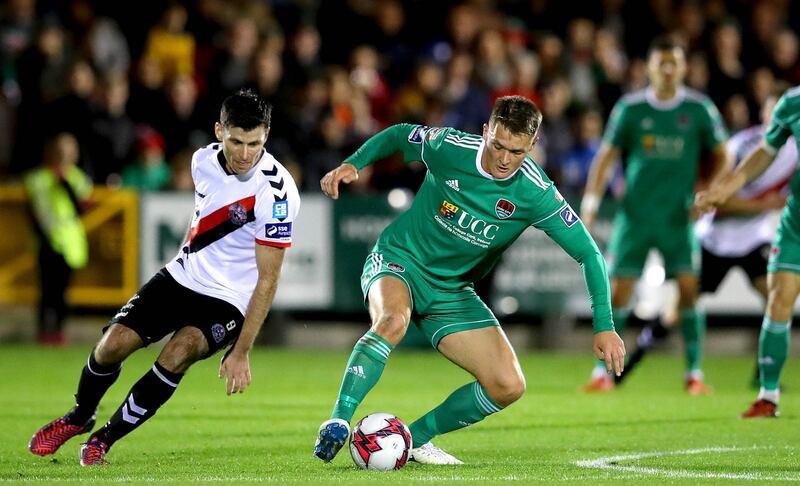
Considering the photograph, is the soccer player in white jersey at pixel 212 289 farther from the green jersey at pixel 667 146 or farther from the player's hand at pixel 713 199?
the green jersey at pixel 667 146

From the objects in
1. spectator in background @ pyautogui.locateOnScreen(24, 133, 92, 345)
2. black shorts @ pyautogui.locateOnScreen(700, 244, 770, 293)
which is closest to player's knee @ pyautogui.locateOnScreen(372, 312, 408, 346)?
black shorts @ pyautogui.locateOnScreen(700, 244, 770, 293)

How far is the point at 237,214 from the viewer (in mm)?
7164

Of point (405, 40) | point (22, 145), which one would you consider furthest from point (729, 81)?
point (22, 145)

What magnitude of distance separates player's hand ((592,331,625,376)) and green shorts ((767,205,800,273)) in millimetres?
2802

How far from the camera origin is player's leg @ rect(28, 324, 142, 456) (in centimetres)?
703

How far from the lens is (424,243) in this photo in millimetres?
7328

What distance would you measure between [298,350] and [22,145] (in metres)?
3.67

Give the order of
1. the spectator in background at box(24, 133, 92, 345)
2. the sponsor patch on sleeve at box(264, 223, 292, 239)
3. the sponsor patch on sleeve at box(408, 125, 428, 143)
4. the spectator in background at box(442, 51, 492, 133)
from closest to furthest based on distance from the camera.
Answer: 1. the sponsor patch on sleeve at box(264, 223, 292, 239)
2. the sponsor patch on sleeve at box(408, 125, 428, 143)
3. the spectator in background at box(24, 133, 92, 345)
4. the spectator in background at box(442, 51, 492, 133)

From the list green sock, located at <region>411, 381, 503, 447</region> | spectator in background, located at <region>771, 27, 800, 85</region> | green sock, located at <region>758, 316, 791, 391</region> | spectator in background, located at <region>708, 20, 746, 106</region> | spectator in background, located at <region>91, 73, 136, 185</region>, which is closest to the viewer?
green sock, located at <region>411, 381, 503, 447</region>

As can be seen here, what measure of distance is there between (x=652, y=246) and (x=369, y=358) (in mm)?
5303

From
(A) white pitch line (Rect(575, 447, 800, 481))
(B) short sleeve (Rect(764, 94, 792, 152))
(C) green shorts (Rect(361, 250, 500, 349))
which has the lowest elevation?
(A) white pitch line (Rect(575, 447, 800, 481))

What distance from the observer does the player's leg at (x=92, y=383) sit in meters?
7.03

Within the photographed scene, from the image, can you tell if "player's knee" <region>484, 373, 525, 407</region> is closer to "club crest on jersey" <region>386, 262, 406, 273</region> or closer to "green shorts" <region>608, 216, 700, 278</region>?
"club crest on jersey" <region>386, 262, 406, 273</region>

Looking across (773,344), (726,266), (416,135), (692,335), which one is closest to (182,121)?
(726,266)
